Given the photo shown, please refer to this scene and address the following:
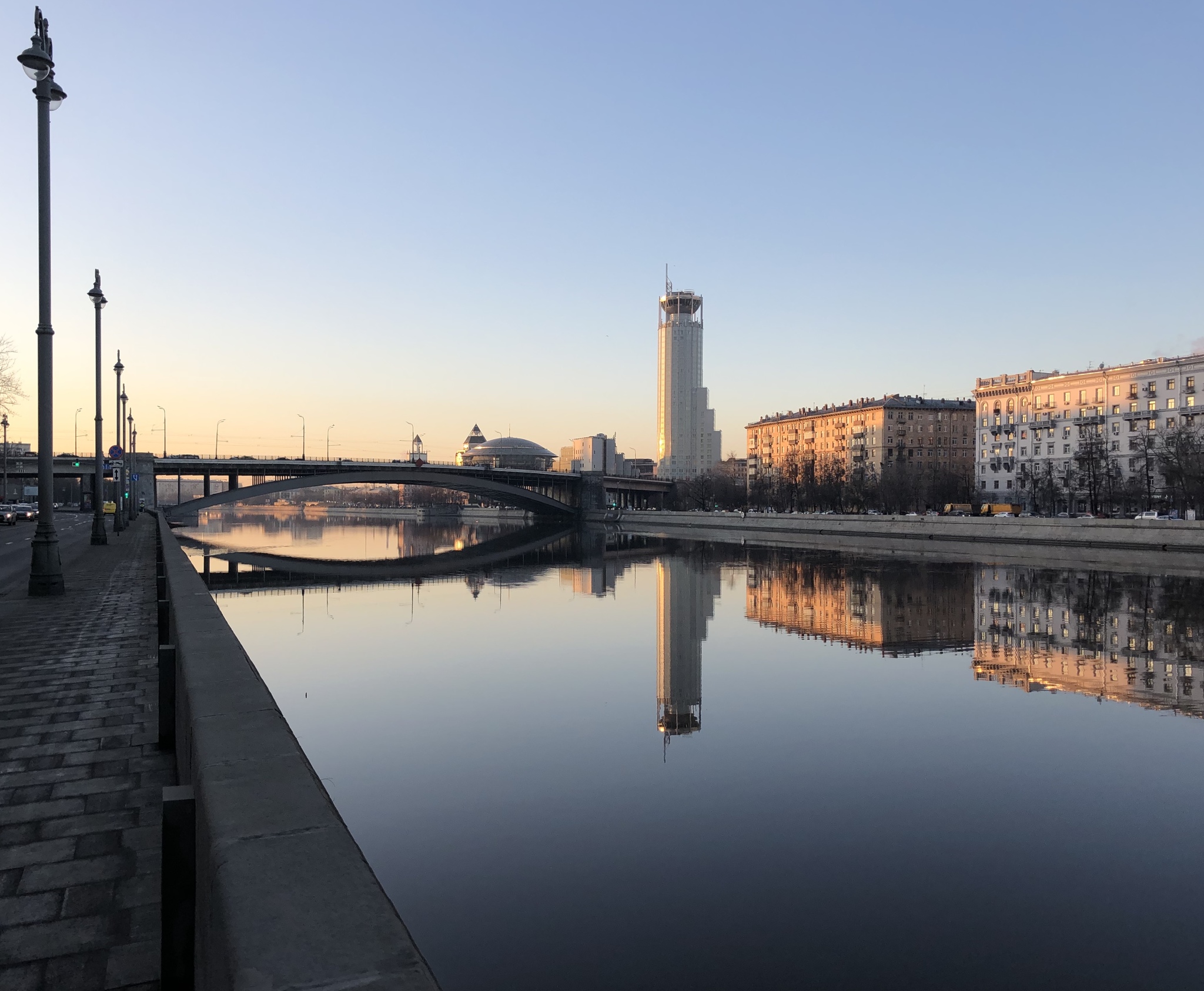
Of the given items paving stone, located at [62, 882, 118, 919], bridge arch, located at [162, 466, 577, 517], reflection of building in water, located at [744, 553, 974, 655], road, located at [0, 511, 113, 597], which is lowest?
reflection of building in water, located at [744, 553, 974, 655]

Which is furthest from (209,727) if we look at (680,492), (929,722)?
(680,492)

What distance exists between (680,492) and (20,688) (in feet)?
390

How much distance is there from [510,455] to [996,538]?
130m

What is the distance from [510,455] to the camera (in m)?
176

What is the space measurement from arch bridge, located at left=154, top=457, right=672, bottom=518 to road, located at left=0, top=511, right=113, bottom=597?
22.0 meters

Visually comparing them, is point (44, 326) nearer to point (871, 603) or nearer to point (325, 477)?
point (871, 603)

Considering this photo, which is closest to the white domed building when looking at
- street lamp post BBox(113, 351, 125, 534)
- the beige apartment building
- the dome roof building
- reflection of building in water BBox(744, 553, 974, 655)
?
the dome roof building

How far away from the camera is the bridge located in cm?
7900

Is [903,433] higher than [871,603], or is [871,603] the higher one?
[903,433]

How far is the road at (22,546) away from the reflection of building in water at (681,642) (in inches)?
478

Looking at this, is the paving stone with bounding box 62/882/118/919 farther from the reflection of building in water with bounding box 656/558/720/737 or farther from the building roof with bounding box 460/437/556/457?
the building roof with bounding box 460/437/556/457

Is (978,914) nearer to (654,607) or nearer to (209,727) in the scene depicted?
(209,727)

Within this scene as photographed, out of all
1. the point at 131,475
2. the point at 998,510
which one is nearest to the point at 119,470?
the point at 131,475

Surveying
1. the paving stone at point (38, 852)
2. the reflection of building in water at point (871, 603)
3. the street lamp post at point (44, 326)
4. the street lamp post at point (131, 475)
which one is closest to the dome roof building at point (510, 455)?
the street lamp post at point (131, 475)
